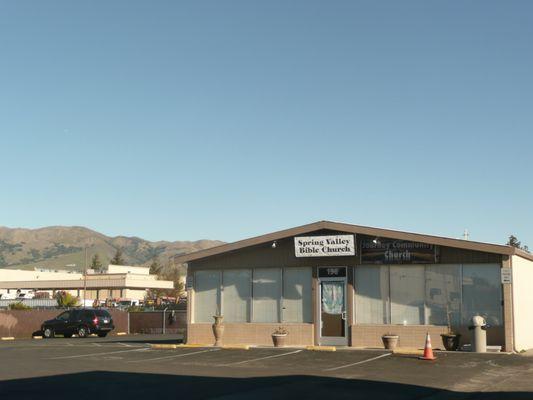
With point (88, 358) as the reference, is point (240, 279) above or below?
above

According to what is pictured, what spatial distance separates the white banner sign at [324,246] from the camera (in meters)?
26.2

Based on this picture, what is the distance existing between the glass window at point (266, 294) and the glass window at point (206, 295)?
1.70 meters

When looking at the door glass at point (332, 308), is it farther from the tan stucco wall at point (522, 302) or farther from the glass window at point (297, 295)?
the tan stucco wall at point (522, 302)

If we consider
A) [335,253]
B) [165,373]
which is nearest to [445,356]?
[335,253]

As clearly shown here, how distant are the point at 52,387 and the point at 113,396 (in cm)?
205

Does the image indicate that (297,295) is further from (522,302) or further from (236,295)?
(522,302)

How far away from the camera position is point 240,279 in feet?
94.1

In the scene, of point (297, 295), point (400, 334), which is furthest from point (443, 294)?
point (297, 295)

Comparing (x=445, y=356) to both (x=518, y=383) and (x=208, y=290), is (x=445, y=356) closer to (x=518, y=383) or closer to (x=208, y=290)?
(x=518, y=383)

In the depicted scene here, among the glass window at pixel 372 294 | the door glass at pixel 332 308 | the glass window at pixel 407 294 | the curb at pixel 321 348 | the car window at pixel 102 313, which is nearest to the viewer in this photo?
the curb at pixel 321 348

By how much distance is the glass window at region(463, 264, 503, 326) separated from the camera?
24172mm

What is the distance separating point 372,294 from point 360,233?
228 centimetres

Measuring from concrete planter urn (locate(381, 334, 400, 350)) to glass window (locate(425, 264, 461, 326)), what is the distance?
1499 millimetres

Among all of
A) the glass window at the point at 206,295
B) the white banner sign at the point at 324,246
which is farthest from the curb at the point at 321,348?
the glass window at the point at 206,295
